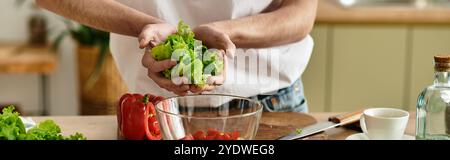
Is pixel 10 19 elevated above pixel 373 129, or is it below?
above

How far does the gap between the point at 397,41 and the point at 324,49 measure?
1.11 ft

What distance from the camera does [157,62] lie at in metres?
1.31

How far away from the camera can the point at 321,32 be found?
10.6 feet

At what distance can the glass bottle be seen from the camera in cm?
133

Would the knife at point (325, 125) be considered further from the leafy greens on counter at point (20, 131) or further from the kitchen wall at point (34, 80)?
the kitchen wall at point (34, 80)

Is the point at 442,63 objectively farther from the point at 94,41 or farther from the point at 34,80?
the point at 34,80

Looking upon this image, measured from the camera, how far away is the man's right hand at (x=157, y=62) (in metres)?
1.30

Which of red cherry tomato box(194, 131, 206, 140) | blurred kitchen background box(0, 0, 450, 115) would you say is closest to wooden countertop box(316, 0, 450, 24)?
blurred kitchen background box(0, 0, 450, 115)

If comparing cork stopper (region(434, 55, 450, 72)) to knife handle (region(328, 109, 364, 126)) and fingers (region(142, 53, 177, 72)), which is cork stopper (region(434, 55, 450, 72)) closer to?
knife handle (region(328, 109, 364, 126))

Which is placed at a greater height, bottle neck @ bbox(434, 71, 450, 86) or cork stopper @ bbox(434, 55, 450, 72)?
cork stopper @ bbox(434, 55, 450, 72)

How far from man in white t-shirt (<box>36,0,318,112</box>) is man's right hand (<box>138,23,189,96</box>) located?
0.45 ft

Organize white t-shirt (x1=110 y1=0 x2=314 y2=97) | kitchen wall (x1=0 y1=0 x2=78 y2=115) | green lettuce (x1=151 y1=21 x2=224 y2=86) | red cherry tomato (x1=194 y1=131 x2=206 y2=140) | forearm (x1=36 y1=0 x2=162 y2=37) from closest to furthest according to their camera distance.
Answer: red cherry tomato (x1=194 y1=131 x2=206 y2=140) → green lettuce (x1=151 y1=21 x2=224 y2=86) → forearm (x1=36 y1=0 x2=162 y2=37) → white t-shirt (x1=110 y1=0 x2=314 y2=97) → kitchen wall (x1=0 y1=0 x2=78 y2=115)
